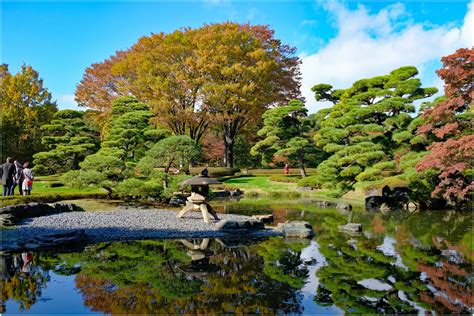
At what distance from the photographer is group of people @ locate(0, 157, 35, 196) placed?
1471cm

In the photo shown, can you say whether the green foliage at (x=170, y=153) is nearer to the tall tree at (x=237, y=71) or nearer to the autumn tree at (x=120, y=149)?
the autumn tree at (x=120, y=149)

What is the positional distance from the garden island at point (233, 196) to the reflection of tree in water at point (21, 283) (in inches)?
1.9

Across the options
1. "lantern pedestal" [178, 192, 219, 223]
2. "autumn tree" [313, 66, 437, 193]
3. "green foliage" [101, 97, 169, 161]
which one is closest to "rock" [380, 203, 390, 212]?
"autumn tree" [313, 66, 437, 193]

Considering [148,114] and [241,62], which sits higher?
[241,62]

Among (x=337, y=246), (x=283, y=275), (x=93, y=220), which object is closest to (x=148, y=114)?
(x=93, y=220)

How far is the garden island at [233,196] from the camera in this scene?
6617 millimetres

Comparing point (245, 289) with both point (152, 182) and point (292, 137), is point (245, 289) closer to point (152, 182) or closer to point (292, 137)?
point (152, 182)

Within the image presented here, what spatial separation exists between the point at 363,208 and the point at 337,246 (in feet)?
32.4

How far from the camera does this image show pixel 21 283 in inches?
272

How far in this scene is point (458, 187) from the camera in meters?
16.2

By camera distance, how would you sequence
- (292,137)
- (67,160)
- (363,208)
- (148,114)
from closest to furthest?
(363,208)
(148,114)
(67,160)
(292,137)

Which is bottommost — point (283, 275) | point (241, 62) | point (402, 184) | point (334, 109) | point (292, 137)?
point (283, 275)

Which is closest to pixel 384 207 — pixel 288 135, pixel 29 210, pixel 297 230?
pixel 297 230

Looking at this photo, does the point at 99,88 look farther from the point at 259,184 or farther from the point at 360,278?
the point at 360,278
